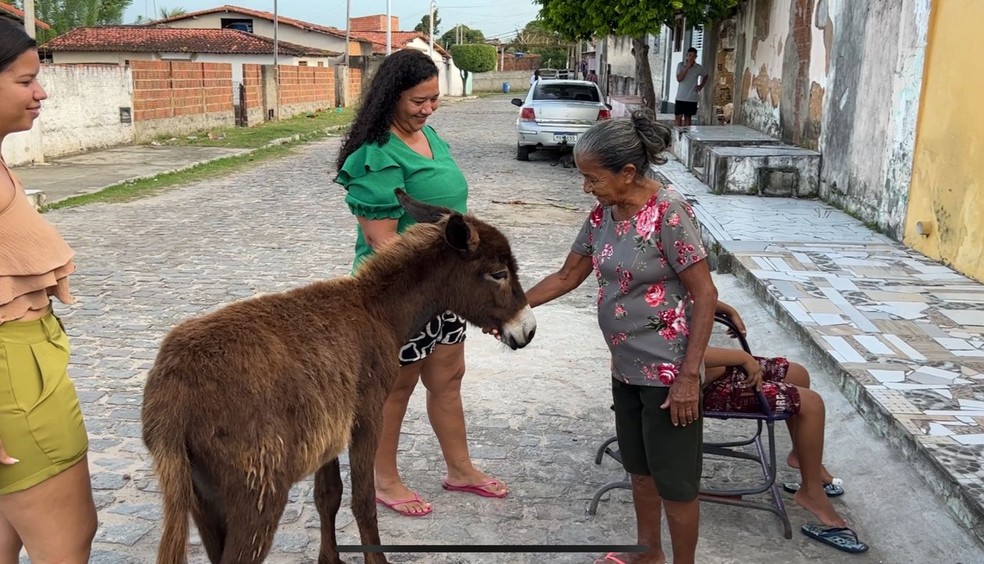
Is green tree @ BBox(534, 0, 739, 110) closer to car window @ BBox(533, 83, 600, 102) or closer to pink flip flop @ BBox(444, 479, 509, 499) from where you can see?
car window @ BBox(533, 83, 600, 102)

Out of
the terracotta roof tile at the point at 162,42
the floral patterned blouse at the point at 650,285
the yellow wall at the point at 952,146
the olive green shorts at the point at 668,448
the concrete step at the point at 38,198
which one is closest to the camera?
the floral patterned blouse at the point at 650,285

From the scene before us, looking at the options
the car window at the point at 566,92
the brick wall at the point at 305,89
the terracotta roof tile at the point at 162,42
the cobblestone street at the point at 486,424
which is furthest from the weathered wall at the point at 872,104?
the terracotta roof tile at the point at 162,42

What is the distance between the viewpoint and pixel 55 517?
7.68 ft

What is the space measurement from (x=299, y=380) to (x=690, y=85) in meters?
16.3

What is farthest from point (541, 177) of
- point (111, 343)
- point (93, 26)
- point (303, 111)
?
point (93, 26)

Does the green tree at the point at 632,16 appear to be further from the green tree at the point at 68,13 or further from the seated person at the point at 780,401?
the green tree at the point at 68,13

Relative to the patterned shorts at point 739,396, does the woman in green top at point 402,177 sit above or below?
above

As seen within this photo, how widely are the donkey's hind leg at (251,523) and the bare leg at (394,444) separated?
124cm

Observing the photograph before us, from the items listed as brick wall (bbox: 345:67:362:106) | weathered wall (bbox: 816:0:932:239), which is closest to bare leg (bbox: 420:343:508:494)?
weathered wall (bbox: 816:0:932:239)

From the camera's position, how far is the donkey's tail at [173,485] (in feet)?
7.91

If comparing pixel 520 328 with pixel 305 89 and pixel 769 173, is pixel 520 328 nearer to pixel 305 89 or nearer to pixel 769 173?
pixel 769 173

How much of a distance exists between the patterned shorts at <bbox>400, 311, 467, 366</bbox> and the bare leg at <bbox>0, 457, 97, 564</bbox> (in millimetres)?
1547

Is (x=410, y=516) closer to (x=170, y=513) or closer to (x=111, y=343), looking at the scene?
(x=170, y=513)

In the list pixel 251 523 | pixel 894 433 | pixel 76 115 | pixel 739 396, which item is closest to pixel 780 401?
pixel 739 396
